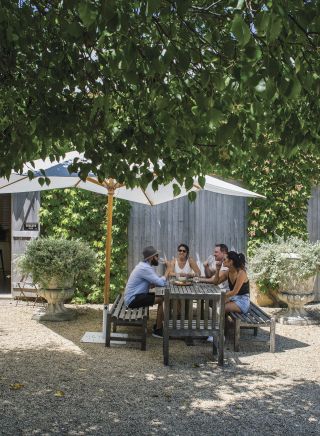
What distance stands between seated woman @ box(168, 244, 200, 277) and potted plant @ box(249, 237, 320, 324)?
1.14 m

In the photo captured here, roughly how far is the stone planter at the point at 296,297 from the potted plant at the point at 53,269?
318 centimetres

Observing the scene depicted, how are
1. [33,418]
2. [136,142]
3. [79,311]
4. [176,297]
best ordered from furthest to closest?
[79,311] → [176,297] → [33,418] → [136,142]

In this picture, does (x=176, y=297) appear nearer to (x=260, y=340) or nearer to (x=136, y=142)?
(x=260, y=340)

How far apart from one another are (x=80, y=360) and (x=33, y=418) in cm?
172

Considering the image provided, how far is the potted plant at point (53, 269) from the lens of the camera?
25.7ft

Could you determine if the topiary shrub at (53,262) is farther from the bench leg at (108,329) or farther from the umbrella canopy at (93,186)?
the bench leg at (108,329)

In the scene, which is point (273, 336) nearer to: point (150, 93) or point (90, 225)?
point (150, 93)

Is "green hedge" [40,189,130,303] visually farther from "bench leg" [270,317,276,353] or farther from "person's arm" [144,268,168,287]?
"bench leg" [270,317,276,353]

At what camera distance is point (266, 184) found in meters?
9.50

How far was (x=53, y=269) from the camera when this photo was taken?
25.7ft

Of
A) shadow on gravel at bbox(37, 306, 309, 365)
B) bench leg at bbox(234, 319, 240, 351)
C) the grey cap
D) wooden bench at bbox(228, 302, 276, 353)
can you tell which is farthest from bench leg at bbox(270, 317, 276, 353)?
the grey cap

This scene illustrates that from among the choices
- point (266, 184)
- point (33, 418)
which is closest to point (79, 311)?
point (266, 184)

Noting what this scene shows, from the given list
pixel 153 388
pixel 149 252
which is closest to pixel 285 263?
pixel 149 252

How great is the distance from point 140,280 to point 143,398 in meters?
2.26
